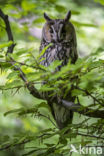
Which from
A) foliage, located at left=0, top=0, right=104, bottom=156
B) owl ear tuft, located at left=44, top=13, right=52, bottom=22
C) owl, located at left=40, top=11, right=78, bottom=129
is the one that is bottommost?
foliage, located at left=0, top=0, right=104, bottom=156

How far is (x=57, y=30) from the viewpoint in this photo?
202 centimetres

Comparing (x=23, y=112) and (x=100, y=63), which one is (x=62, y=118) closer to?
(x=23, y=112)

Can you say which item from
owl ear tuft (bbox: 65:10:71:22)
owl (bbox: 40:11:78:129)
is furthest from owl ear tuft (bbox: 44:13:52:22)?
owl ear tuft (bbox: 65:10:71:22)

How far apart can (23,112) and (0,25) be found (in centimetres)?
84

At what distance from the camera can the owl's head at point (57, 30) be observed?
2.02 metres

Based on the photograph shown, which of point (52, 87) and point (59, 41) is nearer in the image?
point (52, 87)

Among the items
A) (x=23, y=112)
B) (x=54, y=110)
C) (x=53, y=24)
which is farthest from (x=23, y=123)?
(x=23, y=112)

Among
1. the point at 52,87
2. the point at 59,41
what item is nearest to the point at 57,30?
the point at 59,41

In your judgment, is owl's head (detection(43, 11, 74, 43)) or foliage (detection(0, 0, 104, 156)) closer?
foliage (detection(0, 0, 104, 156))

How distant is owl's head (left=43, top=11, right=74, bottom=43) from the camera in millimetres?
2016

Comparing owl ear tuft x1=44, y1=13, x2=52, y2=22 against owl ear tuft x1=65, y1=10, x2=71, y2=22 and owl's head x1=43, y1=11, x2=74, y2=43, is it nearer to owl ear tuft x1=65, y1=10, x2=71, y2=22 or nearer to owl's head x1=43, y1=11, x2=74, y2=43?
owl's head x1=43, y1=11, x2=74, y2=43

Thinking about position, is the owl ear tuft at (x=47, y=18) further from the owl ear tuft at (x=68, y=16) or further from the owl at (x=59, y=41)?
the owl ear tuft at (x=68, y=16)

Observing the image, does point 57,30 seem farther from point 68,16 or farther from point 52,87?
point 52,87

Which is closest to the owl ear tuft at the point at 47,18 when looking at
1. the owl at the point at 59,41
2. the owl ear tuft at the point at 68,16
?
the owl at the point at 59,41
